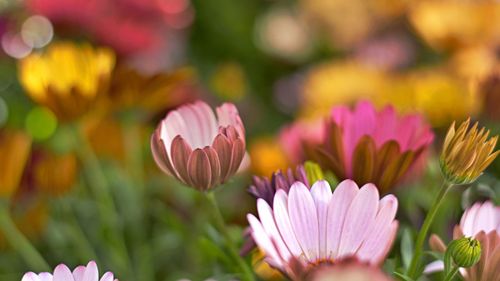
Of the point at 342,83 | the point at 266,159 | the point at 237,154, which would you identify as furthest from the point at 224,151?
the point at 342,83

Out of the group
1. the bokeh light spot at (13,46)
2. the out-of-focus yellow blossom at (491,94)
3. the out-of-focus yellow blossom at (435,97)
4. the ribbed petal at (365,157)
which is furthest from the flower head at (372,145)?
the bokeh light spot at (13,46)

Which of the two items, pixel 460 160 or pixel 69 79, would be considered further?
pixel 69 79

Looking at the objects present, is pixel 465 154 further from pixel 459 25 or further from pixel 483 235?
pixel 459 25

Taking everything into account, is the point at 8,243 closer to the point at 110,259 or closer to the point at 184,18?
the point at 110,259

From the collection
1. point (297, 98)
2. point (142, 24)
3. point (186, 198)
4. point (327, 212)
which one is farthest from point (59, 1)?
point (327, 212)

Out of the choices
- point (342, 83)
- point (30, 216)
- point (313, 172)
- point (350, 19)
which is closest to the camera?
point (313, 172)

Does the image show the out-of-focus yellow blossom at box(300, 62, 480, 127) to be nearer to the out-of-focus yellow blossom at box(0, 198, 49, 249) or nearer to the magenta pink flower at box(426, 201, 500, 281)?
the magenta pink flower at box(426, 201, 500, 281)
